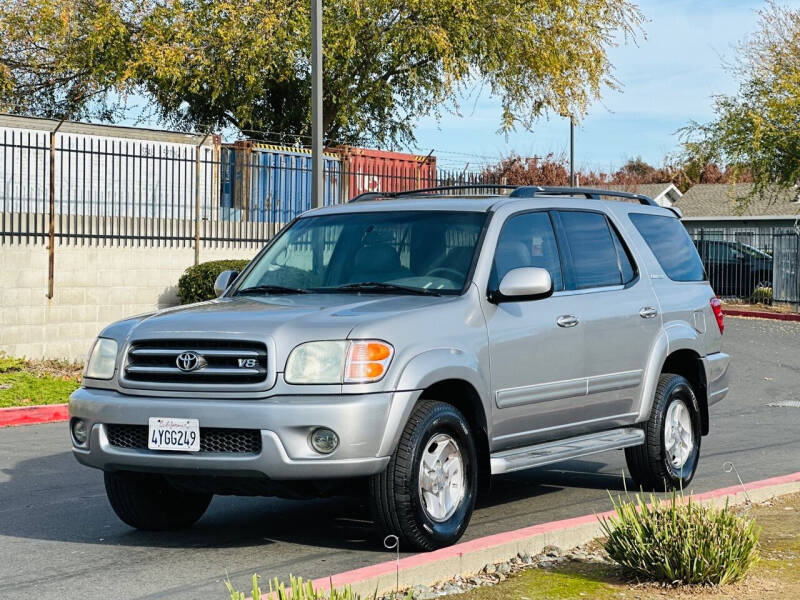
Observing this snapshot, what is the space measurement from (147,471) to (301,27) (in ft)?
84.2

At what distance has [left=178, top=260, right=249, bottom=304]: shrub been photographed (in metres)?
20.7

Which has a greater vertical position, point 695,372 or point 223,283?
point 223,283

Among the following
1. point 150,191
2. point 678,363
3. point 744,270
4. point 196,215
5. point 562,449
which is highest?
point 150,191

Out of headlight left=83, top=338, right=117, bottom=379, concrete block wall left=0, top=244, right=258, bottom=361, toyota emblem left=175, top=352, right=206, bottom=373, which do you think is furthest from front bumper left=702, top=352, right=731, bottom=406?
concrete block wall left=0, top=244, right=258, bottom=361

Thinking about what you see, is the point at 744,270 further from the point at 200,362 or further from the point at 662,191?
the point at 200,362

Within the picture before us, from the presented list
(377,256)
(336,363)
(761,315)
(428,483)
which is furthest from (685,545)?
(761,315)

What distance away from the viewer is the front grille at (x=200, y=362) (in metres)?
6.53

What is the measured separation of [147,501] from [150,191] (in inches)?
606

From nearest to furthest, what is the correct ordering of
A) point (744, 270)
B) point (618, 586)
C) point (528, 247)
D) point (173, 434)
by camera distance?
point (618, 586) → point (173, 434) → point (528, 247) → point (744, 270)

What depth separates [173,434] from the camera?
21.6ft

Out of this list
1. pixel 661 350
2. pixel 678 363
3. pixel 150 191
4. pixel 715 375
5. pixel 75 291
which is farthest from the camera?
pixel 150 191

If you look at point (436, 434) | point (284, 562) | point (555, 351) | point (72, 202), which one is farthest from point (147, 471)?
point (72, 202)

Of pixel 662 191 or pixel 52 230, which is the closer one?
pixel 52 230

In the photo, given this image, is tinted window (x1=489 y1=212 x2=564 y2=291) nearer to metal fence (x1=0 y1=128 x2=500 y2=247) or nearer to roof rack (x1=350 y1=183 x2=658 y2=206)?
roof rack (x1=350 y1=183 x2=658 y2=206)
